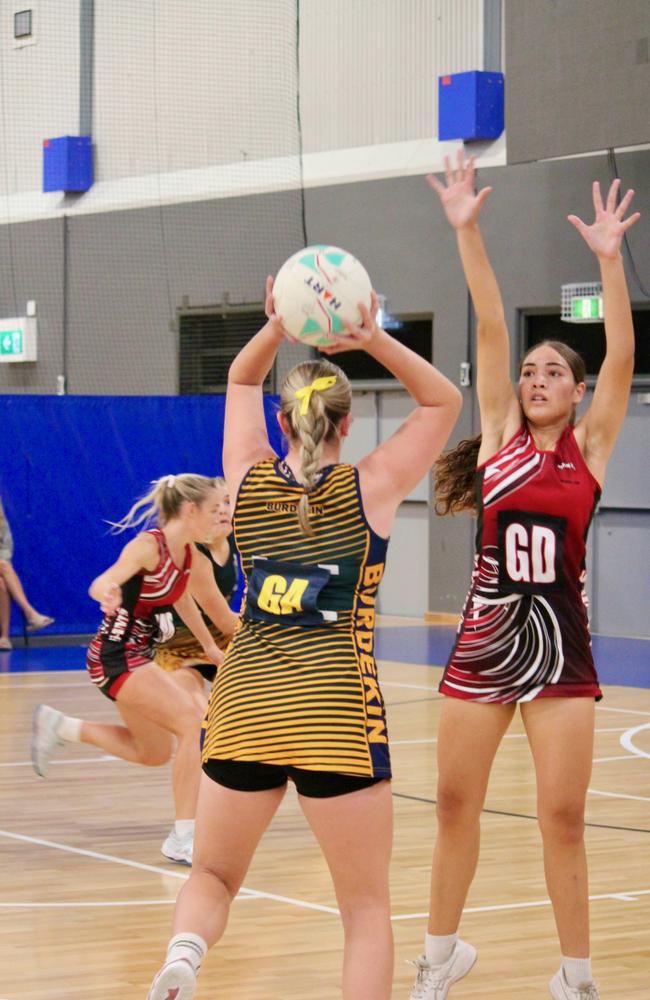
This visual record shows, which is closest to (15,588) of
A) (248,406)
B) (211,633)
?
(211,633)

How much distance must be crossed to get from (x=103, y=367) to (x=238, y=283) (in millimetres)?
1967

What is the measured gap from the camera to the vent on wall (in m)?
17.2

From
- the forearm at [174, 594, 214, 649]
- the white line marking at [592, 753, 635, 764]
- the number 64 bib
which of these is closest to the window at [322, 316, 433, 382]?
the white line marking at [592, 753, 635, 764]

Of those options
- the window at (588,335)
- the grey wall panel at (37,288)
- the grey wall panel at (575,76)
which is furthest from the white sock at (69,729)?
the grey wall panel at (37,288)

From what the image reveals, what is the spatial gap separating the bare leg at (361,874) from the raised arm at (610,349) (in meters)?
1.31

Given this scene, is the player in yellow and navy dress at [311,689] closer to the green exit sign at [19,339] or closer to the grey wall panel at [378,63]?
the grey wall panel at [378,63]

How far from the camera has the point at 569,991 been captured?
4.09 meters

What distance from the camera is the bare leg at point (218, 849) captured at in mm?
3201

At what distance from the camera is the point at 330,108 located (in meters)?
17.0

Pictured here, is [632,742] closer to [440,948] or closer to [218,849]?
[440,948]

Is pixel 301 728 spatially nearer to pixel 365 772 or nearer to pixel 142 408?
pixel 365 772

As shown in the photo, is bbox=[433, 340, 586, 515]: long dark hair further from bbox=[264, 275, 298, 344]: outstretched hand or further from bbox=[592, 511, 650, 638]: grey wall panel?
bbox=[592, 511, 650, 638]: grey wall panel

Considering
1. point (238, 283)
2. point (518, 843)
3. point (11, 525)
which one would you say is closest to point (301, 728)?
point (518, 843)

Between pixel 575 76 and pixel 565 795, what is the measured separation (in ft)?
33.2
